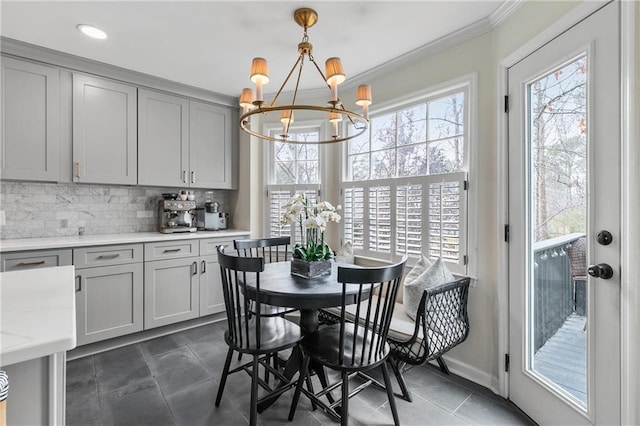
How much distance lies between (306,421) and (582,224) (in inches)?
71.3

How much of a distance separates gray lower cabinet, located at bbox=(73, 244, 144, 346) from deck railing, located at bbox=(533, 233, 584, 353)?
10.2ft

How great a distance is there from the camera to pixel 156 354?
2.62 metres

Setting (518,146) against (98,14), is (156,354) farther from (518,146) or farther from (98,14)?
(518,146)

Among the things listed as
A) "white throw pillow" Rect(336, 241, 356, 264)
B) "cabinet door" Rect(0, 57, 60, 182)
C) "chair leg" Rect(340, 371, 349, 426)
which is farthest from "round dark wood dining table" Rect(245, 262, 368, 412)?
"cabinet door" Rect(0, 57, 60, 182)

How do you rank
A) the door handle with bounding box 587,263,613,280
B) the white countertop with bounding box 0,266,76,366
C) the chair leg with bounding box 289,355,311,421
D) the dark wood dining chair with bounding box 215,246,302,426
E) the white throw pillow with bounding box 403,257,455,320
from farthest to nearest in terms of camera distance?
1. the white throw pillow with bounding box 403,257,455,320
2. the chair leg with bounding box 289,355,311,421
3. the dark wood dining chair with bounding box 215,246,302,426
4. the door handle with bounding box 587,263,613,280
5. the white countertop with bounding box 0,266,76,366

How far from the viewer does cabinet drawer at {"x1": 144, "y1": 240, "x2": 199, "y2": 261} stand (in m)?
2.87

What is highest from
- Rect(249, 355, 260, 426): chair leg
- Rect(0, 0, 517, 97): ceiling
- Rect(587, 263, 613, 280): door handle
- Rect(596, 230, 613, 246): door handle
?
Rect(0, 0, 517, 97): ceiling

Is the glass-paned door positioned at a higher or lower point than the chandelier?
lower

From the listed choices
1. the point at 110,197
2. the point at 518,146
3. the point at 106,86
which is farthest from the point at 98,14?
the point at 518,146

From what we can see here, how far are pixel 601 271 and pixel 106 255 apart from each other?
3.33 m

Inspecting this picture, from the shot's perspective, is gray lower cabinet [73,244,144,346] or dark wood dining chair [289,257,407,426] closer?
dark wood dining chair [289,257,407,426]

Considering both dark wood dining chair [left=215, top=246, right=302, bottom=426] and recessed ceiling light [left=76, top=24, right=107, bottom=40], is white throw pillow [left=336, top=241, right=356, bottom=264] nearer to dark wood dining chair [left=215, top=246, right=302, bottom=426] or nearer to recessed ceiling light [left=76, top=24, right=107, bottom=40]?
dark wood dining chair [left=215, top=246, right=302, bottom=426]

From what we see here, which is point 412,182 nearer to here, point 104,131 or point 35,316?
point 35,316

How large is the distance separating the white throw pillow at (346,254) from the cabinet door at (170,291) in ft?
4.87
